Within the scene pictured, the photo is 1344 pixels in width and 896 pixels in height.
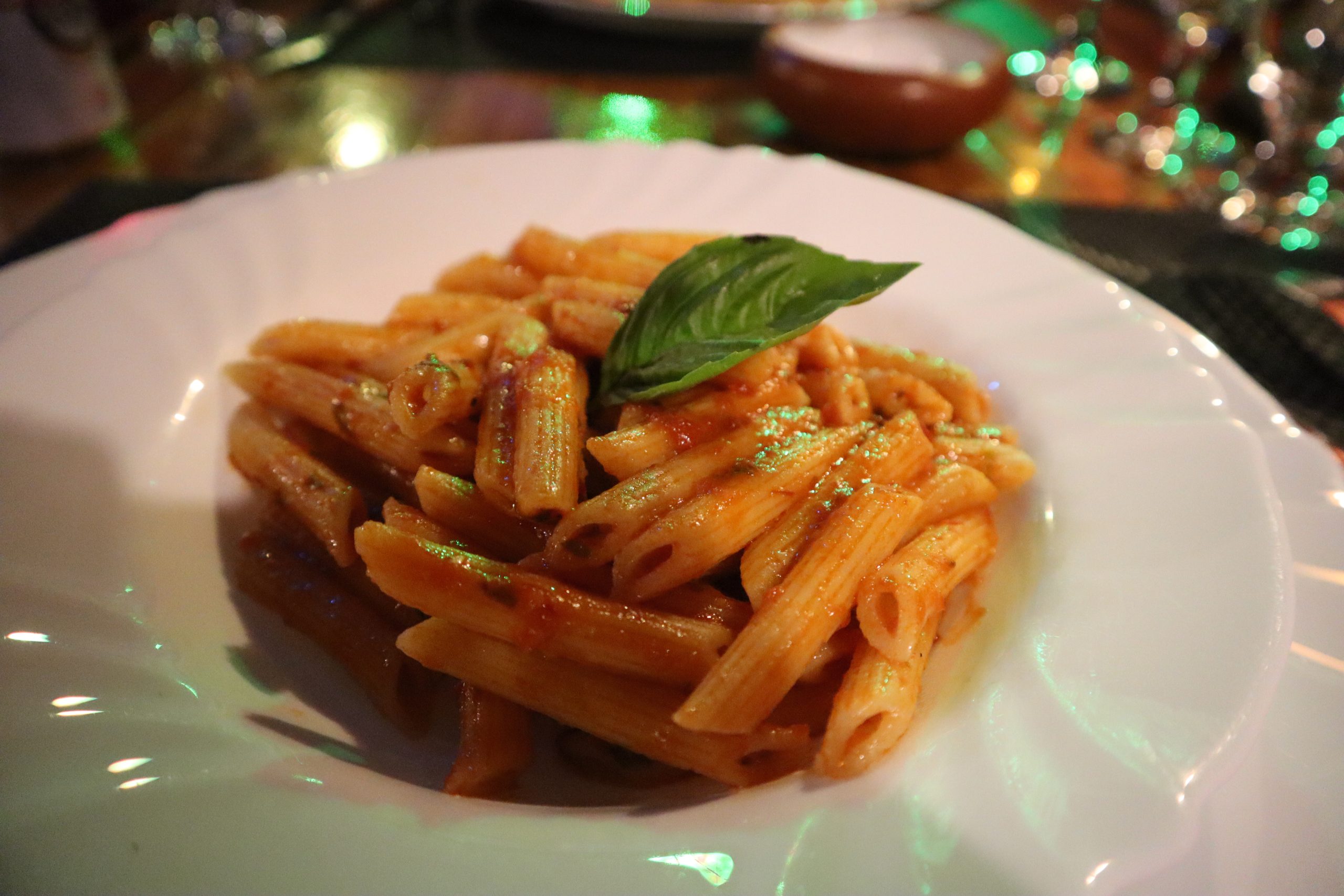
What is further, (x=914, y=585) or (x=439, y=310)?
(x=439, y=310)

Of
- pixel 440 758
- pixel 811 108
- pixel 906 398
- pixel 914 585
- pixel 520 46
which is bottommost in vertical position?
pixel 440 758

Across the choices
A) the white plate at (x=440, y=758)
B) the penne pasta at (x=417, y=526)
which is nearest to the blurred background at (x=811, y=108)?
the white plate at (x=440, y=758)

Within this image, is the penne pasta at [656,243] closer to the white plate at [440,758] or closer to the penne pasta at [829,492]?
the white plate at [440,758]

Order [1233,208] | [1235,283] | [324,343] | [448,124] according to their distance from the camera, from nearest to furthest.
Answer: [324,343], [1235,283], [1233,208], [448,124]

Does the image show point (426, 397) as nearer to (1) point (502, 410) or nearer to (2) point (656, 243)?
(1) point (502, 410)

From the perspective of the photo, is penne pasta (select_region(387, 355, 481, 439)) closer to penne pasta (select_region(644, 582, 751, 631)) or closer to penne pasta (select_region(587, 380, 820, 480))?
penne pasta (select_region(587, 380, 820, 480))

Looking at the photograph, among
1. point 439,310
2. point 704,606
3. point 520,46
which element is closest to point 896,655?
point 704,606

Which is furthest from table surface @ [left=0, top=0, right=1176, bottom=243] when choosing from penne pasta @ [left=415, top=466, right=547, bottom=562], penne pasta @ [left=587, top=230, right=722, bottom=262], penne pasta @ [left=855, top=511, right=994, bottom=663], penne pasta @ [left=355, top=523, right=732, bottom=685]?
penne pasta @ [left=355, top=523, right=732, bottom=685]

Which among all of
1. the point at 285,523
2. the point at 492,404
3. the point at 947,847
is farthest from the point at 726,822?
the point at 285,523
